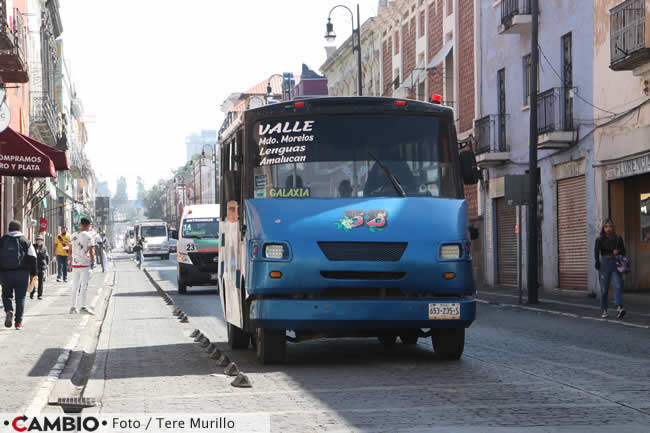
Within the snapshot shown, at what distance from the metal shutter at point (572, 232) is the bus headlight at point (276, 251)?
60.1ft

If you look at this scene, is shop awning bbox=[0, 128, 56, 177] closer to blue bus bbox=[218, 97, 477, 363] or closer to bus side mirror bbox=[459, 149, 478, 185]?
blue bus bbox=[218, 97, 477, 363]

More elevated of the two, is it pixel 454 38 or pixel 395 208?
pixel 454 38

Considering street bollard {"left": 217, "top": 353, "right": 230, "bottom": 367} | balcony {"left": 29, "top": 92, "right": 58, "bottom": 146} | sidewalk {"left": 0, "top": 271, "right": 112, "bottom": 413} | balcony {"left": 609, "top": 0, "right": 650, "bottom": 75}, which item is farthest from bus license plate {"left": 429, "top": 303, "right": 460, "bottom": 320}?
balcony {"left": 29, "top": 92, "right": 58, "bottom": 146}

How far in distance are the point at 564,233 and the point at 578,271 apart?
4.80 feet

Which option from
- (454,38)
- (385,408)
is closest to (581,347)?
(385,408)

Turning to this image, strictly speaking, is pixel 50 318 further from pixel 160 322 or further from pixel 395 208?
pixel 395 208

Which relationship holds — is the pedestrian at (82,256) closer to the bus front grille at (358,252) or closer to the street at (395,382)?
the street at (395,382)

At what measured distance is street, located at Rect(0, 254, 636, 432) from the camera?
779 centimetres

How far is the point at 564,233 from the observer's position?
29719 mm

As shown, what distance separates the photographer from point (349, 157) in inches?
456

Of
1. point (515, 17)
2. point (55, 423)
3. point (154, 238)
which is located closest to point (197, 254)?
point (515, 17)

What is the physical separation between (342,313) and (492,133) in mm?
24519

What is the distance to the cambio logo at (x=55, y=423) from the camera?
24.3ft

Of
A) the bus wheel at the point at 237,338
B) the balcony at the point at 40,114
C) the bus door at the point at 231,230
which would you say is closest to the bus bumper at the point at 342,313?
the bus door at the point at 231,230
